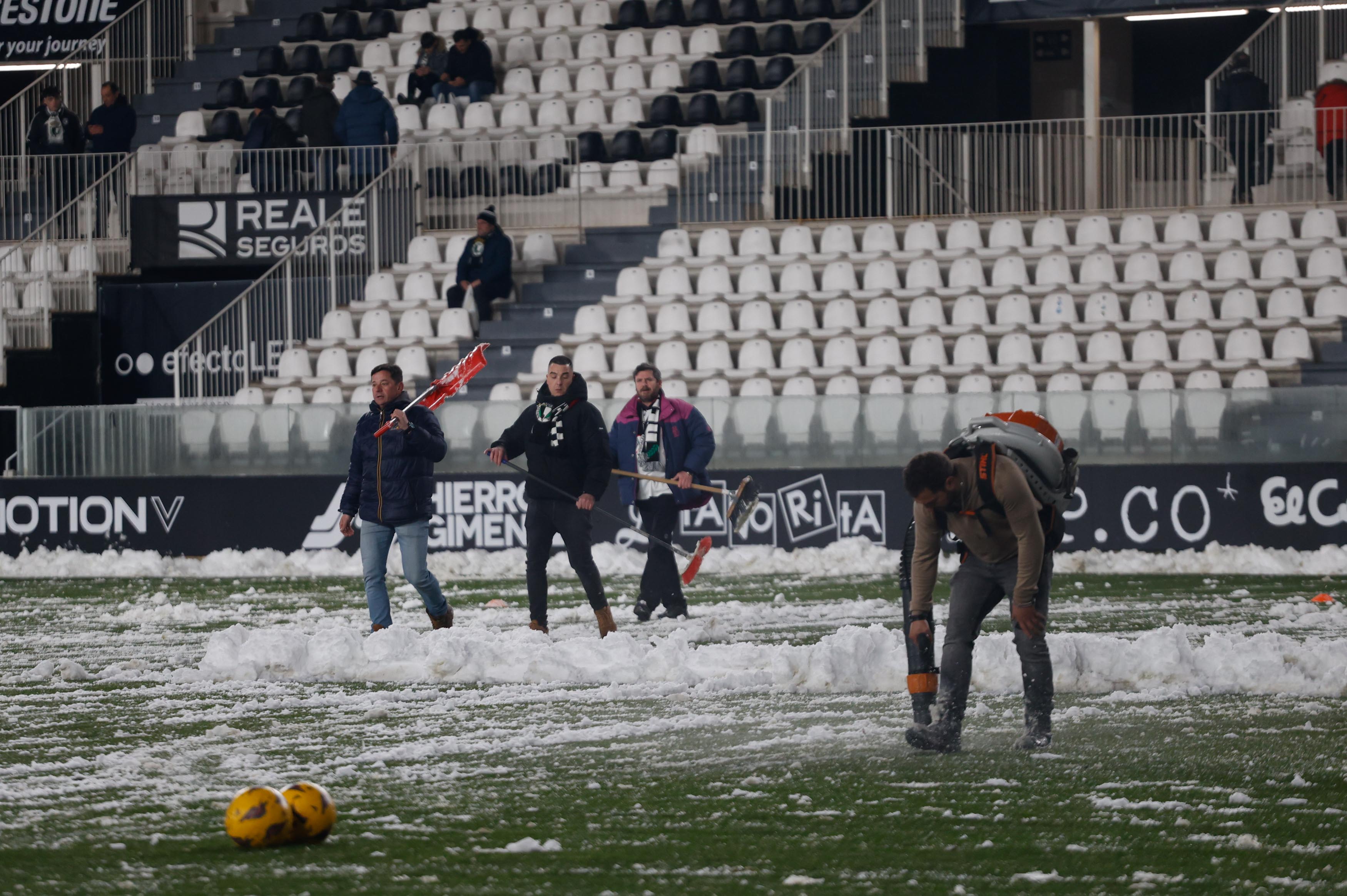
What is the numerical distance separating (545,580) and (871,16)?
52.8 ft

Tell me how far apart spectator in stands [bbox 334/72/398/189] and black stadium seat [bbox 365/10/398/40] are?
4.37m

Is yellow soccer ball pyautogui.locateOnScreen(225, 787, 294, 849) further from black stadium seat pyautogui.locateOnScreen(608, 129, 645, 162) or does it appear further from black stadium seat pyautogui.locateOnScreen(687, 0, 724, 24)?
black stadium seat pyautogui.locateOnScreen(687, 0, 724, 24)

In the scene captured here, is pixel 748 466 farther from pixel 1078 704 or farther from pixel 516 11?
pixel 516 11

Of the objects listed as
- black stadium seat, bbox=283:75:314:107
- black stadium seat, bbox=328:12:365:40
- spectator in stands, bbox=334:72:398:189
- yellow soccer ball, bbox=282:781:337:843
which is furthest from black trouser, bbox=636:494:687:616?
black stadium seat, bbox=328:12:365:40

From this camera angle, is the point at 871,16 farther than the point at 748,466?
Yes

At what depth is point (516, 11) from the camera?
96.6 ft

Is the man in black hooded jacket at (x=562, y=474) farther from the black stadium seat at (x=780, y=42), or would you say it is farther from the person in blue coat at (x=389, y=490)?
the black stadium seat at (x=780, y=42)

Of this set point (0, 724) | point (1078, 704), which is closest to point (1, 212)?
point (0, 724)

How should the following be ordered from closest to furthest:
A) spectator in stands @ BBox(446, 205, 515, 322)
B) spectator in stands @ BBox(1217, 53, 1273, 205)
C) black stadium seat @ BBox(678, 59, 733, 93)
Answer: spectator in stands @ BBox(1217, 53, 1273, 205) < spectator in stands @ BBox(446, 205, 515, 322) < black stadium seat @ BBox(678, 59, 733, 93)

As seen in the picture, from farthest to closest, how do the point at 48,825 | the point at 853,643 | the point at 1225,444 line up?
1. the point at 1225,444
2. the point at 853,643
3. the point at 48,825

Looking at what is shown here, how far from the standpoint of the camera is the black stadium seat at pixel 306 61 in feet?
96.8

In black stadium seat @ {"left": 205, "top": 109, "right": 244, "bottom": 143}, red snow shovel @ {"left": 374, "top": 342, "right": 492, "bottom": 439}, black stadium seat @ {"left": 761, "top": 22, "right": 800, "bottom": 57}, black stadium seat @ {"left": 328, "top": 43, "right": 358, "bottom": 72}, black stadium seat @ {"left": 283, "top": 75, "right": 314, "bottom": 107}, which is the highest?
black stadium seat @ {"left": 328, "top": 43, "right": 358, "bottom": 72}

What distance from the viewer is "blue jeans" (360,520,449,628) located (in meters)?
12.5

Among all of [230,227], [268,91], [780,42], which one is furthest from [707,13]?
[230,227]
